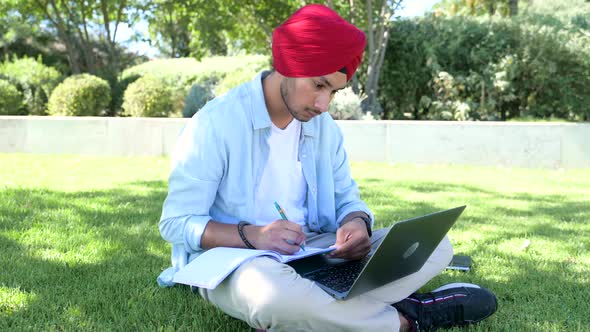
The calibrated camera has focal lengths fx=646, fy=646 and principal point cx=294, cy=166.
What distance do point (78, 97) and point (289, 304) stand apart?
34.0 feet

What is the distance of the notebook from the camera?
93.7 inches

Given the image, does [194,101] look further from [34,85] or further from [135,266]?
[135,266]

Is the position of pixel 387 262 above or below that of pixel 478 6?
below

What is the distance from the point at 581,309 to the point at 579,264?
0.95 metres

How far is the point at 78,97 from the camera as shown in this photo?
11.8 metres

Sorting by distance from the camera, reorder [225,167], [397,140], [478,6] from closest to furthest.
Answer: [225,167], [397,140], [478,6]

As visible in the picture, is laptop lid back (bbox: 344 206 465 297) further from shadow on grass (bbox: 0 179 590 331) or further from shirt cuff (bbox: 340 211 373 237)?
shadow on grass (bbox: 0 179 590 331)

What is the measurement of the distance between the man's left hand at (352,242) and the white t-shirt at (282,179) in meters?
0.28

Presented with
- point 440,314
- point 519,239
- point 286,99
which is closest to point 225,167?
point 286,99

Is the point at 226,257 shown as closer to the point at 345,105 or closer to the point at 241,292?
the point at 241,292

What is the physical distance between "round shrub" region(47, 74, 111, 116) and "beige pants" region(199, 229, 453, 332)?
1004cm

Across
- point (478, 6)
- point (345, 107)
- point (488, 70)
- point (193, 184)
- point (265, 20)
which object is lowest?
point (193, 184)

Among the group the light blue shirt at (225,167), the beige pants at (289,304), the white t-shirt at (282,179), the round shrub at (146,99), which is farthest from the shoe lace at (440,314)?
the round shrub at (146,99)

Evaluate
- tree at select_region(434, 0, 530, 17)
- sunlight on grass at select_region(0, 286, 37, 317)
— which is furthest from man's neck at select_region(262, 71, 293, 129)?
tree at select_region(434, 0, 530, 17)
